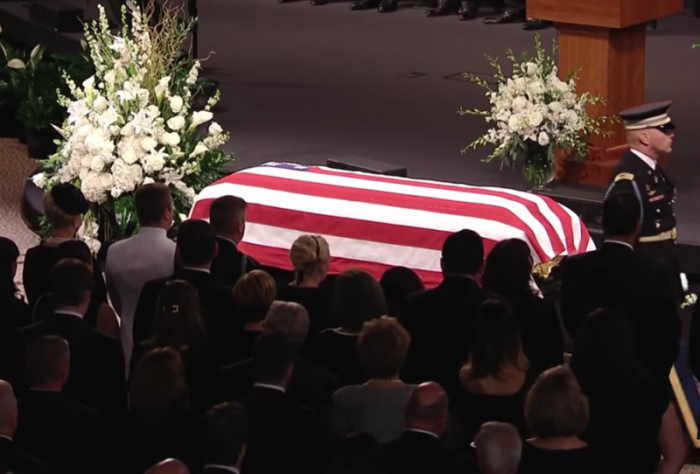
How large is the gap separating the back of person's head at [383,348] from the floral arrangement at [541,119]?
354 centimetres

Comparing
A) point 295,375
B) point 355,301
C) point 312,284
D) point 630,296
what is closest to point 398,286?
point 312,284

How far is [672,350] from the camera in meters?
4.47

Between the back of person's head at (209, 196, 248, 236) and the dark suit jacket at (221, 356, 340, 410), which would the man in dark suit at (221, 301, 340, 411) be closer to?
the dark suit jacket at (221, 356, 340, 410)

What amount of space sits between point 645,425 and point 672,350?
0.37m

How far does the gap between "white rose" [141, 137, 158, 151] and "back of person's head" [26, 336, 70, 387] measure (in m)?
2.79

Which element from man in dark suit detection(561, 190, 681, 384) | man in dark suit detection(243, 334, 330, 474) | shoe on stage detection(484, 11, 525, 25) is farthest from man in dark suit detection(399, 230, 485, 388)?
shoe on stage detection(484, 11, 525, 25)

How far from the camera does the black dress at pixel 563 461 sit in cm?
362

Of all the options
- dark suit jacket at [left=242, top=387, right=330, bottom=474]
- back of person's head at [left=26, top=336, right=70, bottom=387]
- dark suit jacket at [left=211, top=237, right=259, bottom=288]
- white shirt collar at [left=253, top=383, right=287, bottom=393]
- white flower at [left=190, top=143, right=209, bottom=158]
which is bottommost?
dark suit jacket at [left=242, top=387, right=330, bottom=474]

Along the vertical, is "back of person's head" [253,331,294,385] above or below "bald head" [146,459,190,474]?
above

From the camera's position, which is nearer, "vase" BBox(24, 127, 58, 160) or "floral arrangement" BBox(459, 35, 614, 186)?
"floral arrangement" BBox(459, 35, 614, 186)

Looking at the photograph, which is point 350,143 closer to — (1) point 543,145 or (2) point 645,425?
(1) point 543,145

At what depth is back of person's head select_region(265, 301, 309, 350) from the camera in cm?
418

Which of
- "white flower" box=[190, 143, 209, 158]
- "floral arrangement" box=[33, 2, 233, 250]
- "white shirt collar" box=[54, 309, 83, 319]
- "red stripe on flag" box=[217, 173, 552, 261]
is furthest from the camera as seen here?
"white flower" box=[190, 143, 209, 158]

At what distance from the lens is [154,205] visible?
5.18 meters
